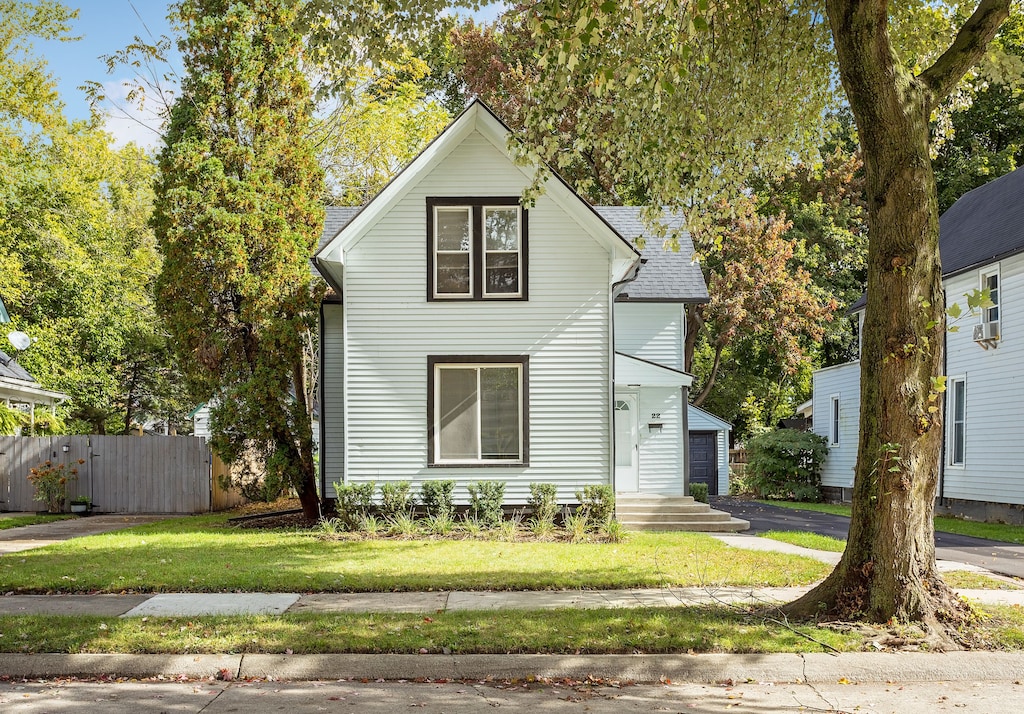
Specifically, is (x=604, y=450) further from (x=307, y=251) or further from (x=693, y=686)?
(x=693, y=686)

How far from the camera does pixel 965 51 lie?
848cm

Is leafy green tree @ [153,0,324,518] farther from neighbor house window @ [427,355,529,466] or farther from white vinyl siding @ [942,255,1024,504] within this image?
white vinyl siding @ [942,255,1024,504]

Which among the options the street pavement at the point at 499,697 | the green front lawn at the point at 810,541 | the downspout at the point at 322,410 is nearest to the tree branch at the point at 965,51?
the street pavement at the point at 499,697

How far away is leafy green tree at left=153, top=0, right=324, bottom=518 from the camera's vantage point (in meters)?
17.8

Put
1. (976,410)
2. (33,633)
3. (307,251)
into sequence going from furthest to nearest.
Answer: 1. (976,410)
2. (307,251)
3. (33,633)

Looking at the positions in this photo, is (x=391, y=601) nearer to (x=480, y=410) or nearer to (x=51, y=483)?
(x=480, y=410)

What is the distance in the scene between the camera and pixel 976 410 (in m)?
22.4

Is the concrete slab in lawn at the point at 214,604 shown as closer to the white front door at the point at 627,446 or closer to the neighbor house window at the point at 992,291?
the white front door at the point at 627,446

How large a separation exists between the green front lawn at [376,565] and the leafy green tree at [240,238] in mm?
2764

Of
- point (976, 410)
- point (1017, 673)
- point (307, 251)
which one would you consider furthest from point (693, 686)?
point (976, 410)

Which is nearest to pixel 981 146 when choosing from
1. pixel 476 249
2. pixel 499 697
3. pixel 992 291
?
pixel 992 291

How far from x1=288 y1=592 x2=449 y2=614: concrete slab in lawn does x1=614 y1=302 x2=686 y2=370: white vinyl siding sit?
41.3 feet

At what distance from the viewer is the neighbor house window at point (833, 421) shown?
30.3m

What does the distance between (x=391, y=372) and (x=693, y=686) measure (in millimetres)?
11159
